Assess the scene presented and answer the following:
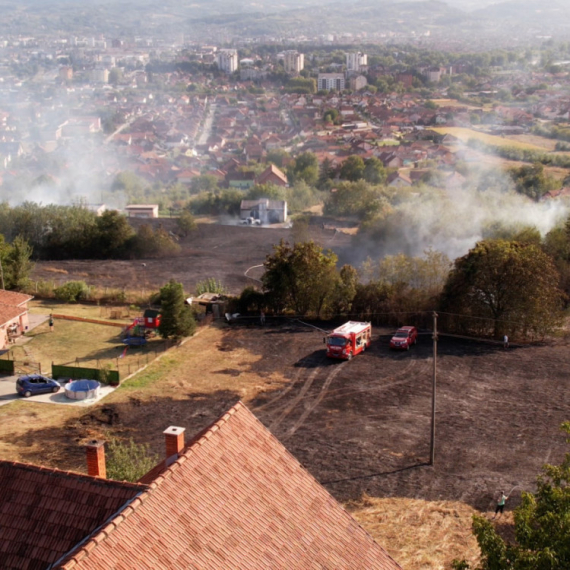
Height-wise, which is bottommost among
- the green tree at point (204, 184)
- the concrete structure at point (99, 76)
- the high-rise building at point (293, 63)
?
the green tree at point (204, 184)

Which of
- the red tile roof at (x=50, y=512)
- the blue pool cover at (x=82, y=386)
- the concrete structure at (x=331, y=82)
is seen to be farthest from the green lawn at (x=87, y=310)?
the concrete structure at (x=331, y=82)

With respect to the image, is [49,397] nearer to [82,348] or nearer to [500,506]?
[82,348]

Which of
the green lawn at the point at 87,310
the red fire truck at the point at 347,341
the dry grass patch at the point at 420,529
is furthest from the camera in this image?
the green lawn at the point at 87,310

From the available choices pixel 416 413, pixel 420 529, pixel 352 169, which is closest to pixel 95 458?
pixel 420 529

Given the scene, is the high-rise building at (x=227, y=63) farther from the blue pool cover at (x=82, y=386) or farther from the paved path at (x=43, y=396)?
the blue pool cover at (x=82, y=386)

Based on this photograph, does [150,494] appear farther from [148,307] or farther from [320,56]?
[320,56]

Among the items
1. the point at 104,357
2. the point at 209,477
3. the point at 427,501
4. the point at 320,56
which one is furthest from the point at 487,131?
the point at 320,56
